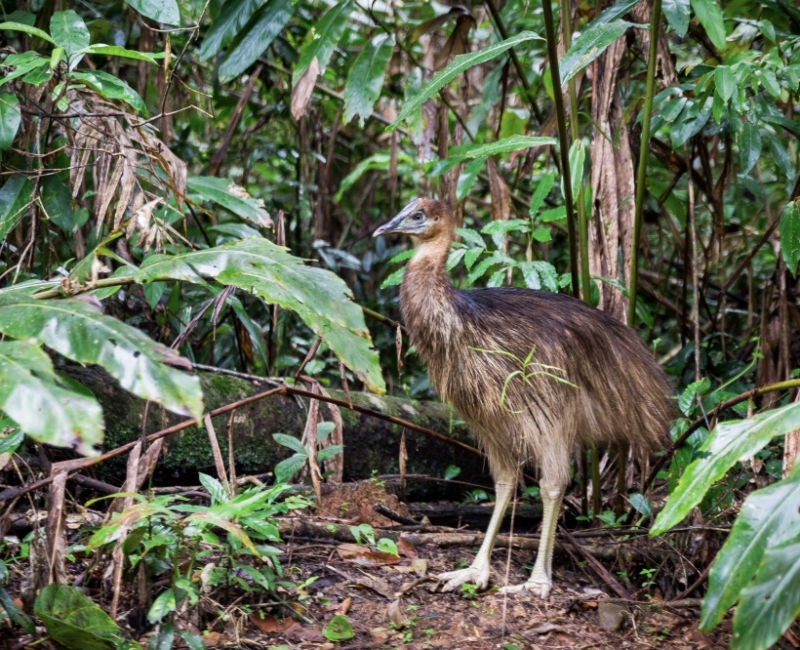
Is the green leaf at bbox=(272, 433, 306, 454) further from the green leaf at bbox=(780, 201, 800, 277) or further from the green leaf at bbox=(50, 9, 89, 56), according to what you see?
the green leaf at bbox=(780, 201, 800, 277)

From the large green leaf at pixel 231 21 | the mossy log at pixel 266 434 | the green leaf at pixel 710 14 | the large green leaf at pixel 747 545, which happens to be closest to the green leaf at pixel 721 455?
the large green leaf at pixel 747 545

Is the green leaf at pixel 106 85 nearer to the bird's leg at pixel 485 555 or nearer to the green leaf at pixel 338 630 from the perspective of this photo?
the green leaf at pixel 338 630

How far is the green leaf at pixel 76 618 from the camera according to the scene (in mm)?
2555

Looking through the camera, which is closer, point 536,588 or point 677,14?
point 536,588

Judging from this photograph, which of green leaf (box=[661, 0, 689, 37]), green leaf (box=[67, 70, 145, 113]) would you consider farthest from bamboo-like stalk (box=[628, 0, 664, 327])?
green leaf (box=[67, 70, 145, 113])

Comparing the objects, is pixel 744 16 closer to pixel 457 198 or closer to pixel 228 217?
pixel 457 198

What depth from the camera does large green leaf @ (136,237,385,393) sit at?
233 centimetres

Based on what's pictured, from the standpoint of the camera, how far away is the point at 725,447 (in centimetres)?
228

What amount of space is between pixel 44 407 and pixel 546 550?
2506mm

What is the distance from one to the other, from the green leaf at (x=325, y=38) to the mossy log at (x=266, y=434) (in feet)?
5.36

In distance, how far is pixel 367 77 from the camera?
4590 mm

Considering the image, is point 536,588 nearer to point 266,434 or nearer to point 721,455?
point 266,434

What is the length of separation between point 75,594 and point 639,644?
2.02 metres

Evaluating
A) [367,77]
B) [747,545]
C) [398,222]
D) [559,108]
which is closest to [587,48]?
[559,108]
